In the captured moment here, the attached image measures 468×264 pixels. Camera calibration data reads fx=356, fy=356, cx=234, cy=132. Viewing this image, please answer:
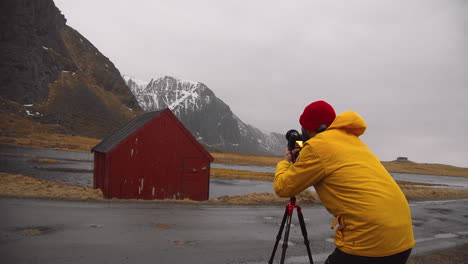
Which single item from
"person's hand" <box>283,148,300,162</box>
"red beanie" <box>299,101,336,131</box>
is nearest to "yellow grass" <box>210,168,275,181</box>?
"person's hand" <box>283,148,300,162</box>

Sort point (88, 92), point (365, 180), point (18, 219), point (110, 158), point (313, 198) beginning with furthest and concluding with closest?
point (88, 92) < point (313, 198) < point (110, 158) < point (18, 219) < point (365, 180)

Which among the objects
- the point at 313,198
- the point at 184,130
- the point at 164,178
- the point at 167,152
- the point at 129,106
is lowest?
the point at 313,198

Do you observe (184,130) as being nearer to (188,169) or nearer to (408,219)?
(188,169)

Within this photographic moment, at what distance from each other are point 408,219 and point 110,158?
15406 mm

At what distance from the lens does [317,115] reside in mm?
3342

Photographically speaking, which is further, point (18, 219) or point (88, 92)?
point (88, 92)

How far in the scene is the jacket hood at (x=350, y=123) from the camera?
122 inches

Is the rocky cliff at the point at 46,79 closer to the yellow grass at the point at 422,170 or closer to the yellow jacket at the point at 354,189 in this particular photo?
the yellow grass at the point at 422,170

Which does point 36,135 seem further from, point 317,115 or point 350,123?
point 350,123

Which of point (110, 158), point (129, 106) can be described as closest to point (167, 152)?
point (110, 158)

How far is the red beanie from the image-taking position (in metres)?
3.34

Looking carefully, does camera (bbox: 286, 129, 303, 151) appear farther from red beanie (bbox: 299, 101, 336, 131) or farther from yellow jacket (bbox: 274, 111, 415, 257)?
yellow jacket (bbox: 274, 111, 415, 257)

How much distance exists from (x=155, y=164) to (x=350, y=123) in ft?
50.5

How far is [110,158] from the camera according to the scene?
Answer: 16.6 meters
